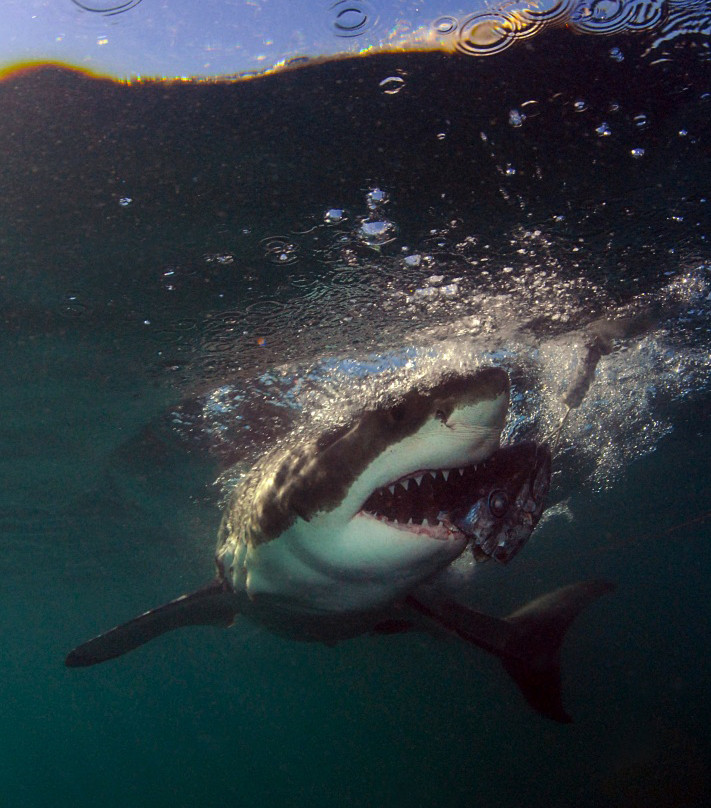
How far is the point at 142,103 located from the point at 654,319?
893 cm

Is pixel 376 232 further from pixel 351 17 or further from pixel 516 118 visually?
pixel 351 17

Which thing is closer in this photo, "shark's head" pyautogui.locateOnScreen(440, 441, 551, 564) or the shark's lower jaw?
"shark's head" pyautogui.locateOnScreen(440, 441, 551, 564)

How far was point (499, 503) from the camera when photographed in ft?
10.5

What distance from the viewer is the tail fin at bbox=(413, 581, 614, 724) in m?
6.15

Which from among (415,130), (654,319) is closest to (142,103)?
(415,130)

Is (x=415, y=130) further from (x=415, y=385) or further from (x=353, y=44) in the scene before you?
(x=415, y=385)

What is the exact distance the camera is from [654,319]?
9.48 metres

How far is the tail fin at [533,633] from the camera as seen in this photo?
6.15 m

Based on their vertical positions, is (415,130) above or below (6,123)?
below

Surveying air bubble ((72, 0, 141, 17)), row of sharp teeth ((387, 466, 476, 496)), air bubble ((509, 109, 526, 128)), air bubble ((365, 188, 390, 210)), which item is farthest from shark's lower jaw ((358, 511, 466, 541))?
air bubble ((72, 0, 141, 17))

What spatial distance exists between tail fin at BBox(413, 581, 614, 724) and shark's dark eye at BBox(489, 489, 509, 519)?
10.6 ft

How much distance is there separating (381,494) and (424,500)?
299 millimetres

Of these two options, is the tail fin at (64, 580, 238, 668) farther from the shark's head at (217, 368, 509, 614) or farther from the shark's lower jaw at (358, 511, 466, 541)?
the shark's lower jaw at (358, 511, 466, 541)

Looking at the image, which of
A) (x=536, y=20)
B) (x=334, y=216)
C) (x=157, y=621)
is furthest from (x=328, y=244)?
(x=157, y=621)
